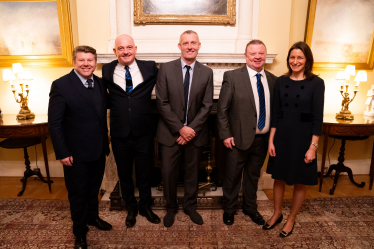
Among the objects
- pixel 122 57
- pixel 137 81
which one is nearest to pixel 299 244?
pixel 137 81

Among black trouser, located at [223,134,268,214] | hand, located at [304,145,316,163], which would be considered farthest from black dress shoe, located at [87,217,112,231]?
hand, located at [304,145,316,163]

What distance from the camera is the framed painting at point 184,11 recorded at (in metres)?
2.72

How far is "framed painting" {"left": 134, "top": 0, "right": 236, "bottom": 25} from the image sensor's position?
2719 millimetres

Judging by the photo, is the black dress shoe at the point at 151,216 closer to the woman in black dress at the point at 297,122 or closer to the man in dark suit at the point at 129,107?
the man in dark suit at the point at 129,107

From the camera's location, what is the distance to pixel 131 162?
Result: 223cm

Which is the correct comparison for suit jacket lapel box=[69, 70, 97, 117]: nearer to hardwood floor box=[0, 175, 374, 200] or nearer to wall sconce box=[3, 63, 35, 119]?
wall sconce box=[3, 63, 35, 119]

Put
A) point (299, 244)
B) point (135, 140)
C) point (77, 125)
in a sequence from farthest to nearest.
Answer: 1. point (135, 140)
2. point (299, 244)
3. point (77, 125)

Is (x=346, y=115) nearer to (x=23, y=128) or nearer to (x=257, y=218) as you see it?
(x=257, y=218)

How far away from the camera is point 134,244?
6.61 ft

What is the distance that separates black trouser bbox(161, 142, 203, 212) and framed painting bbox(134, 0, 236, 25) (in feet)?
5.01

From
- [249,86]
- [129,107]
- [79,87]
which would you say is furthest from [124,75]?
[249,86]

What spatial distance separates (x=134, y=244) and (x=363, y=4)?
3.92 meters

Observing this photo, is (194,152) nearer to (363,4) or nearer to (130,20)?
→ (130,20)

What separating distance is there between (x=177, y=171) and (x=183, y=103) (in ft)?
2.21
